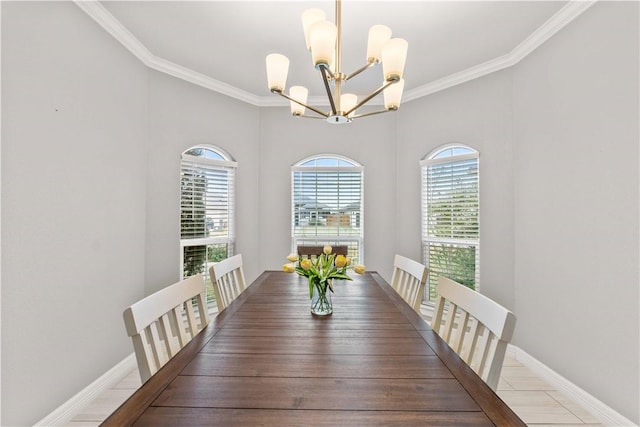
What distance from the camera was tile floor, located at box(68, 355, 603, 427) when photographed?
74.5 inches

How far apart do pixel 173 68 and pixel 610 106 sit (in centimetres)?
351

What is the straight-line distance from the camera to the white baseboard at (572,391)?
182cm

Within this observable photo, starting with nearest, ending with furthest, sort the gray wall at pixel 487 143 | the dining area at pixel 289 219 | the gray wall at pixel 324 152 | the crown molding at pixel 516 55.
A: the dining area at pixel 289 219
the crown molding at pixel 516 55
the gray wall at pixel 487 143
the gray wall at pixel 324 152

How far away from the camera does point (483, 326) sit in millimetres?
1220

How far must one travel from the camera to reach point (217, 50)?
8.66ft

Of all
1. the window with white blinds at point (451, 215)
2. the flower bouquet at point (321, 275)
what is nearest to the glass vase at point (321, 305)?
the flower bouquet at point (321, 275)

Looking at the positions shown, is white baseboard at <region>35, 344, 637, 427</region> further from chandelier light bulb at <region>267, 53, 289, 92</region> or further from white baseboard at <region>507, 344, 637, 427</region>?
chandelier light bulb at <region>267, 53, 289, 92</region>

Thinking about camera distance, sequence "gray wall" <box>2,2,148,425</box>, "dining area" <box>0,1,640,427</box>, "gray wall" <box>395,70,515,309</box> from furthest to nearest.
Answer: "gray wall" <box>395,70,515,309</box> → "gray wall" <box>2,2,148,425</box> → "dining area" <box>0,1,640,427</box>

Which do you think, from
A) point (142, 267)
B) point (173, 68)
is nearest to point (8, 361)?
point (142, 267)

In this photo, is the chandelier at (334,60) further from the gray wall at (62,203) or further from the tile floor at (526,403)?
the tile floor at (526,403)

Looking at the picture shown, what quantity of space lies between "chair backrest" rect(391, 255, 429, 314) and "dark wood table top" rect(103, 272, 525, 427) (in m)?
0.43

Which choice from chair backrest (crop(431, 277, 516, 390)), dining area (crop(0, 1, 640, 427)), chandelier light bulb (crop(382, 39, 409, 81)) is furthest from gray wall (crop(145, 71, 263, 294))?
chair backrest (crop(431, 277, 516, 390))

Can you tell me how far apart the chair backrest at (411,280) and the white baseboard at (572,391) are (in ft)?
4.36

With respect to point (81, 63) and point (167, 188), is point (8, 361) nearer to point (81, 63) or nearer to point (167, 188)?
point (167, 188)
